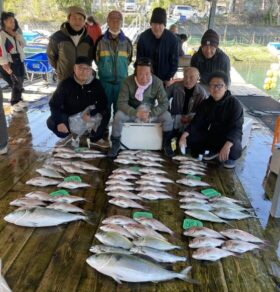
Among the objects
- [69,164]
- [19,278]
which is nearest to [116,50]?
[69,164]

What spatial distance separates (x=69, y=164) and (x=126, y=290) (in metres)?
1.79

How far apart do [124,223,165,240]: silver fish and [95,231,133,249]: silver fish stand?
11 cm

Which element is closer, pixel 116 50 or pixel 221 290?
pixel 221 290

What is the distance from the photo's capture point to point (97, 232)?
2.21 m

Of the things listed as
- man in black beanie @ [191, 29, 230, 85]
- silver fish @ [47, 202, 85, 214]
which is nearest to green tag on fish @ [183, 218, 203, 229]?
silver fish @ [47, 202, 85, 214]

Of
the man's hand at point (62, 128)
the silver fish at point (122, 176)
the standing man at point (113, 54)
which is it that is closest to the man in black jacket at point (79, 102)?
the man's hand at point (62, 128)

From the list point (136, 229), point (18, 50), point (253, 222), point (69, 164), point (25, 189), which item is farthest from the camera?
point (18, 50)

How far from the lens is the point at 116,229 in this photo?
2.18 metres

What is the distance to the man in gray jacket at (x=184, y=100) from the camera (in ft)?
13.0

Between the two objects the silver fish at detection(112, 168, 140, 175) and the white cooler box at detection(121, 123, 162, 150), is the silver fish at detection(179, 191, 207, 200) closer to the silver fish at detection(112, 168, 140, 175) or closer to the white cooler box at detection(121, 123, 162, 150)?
the silver fish at detection(112, 168, 140, 175)

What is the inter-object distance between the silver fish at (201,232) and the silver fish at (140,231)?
0.20 meters

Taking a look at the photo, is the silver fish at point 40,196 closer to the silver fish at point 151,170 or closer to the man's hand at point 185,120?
the silver fish at point 151,170

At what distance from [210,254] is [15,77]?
16.1 feet

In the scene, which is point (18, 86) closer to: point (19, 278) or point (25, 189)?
point (25, 189)
